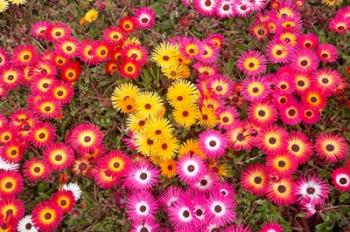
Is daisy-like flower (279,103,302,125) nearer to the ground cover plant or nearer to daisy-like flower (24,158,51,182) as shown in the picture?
the ground cover plant

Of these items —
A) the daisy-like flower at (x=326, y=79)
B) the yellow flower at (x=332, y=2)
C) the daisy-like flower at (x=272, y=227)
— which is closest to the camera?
the daisy-like flower at (x=272, y=227)

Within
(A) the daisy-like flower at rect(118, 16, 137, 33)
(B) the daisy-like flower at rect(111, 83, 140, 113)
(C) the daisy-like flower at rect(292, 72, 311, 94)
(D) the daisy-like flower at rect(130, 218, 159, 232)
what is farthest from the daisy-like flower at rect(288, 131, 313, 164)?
(A) the daisy-like flower at rect(118, 16, 137, 33)

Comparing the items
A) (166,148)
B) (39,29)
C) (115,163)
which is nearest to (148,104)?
(166,148)

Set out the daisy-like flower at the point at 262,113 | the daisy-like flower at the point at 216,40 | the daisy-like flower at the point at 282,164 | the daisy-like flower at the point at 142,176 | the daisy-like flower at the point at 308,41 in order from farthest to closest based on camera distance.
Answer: the daisy-like flower at the point at 216,40, the daisy-like flower at the point at 308,41, the daisy-like flower at the point at 262,113, the daisy-like flower at the point at 142,176, the daisy-like flower at the point at 282,164

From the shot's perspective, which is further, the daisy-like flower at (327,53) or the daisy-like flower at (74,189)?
the daisy-like flower at (327,53)

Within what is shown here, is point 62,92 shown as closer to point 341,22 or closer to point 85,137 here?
point 85,137

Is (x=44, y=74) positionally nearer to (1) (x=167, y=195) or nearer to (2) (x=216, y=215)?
(1) (x=167, y=195)

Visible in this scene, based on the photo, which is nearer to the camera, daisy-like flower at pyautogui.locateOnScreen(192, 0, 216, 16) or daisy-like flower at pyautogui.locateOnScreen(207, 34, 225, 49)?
daisy-like flower at pyautogui.locateOnScreen(207, 34, 225, 49)

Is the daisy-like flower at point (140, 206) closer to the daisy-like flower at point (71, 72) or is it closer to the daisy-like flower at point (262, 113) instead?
the daisy-like flower at point (262, 113)


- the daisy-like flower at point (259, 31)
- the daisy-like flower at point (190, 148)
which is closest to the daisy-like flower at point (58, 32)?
the daisy-like flower at point (190, 148)
